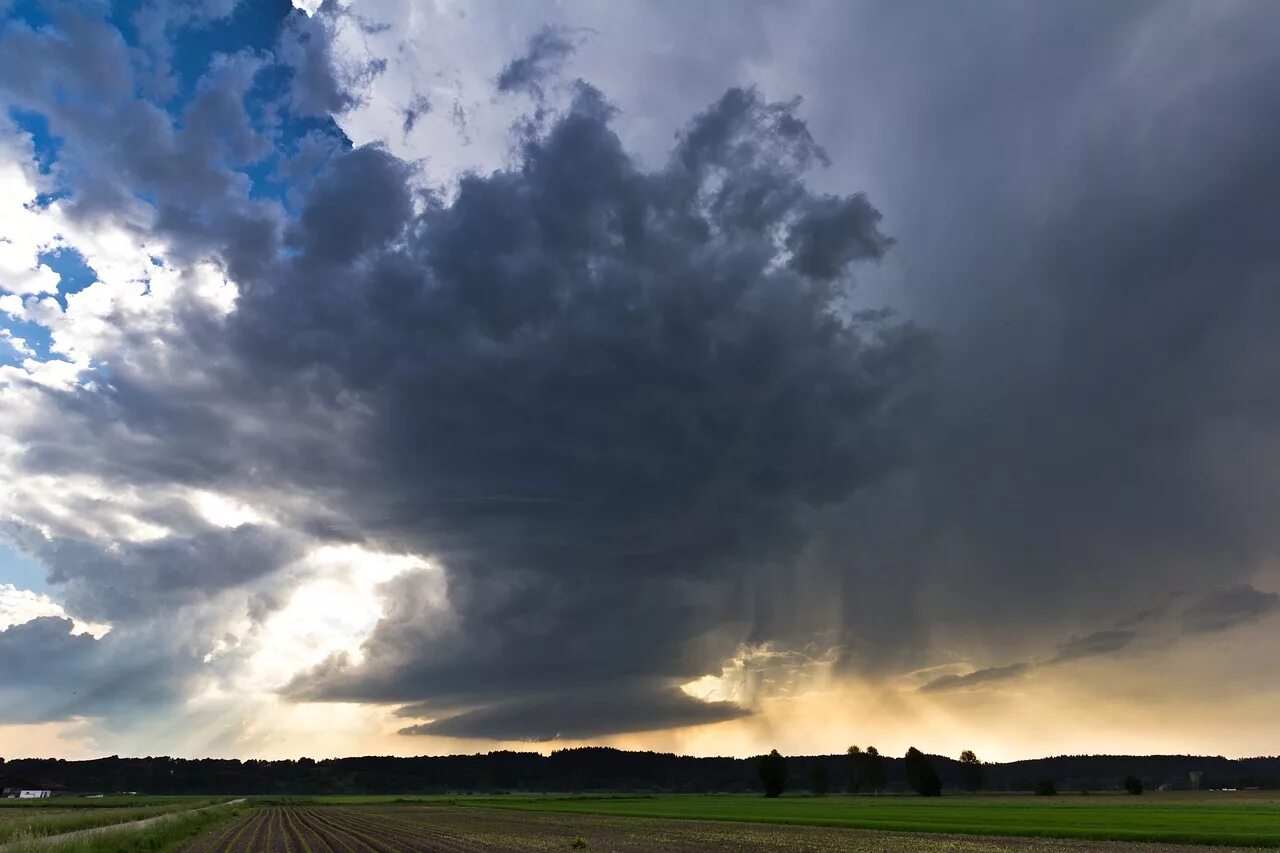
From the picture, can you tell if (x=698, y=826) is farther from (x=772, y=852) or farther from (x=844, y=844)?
(x=772, y=852)

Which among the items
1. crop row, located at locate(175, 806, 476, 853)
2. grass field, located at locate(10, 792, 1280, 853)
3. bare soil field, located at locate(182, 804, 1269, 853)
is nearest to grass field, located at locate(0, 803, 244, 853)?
grass field, located at locate(10, 792, 1280, 853)

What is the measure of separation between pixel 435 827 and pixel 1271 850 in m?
75.4

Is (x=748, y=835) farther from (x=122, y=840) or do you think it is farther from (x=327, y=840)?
(x=122, y=840)

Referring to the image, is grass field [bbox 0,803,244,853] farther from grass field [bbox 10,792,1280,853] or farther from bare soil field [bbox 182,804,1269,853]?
bare soil field [bbox 182,804,1269,853]

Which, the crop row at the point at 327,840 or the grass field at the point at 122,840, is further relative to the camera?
the crop row at the point at 327,840

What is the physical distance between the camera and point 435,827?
91.6 m

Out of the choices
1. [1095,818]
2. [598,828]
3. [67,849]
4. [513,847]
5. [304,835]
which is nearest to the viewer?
[67,849]

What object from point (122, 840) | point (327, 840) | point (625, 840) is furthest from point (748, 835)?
→ point (122, 840)

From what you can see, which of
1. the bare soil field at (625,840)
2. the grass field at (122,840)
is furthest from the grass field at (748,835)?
the grass field at (122,840)

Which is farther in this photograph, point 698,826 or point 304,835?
point 698,826

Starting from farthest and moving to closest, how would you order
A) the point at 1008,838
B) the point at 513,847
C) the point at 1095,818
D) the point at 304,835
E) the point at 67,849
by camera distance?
1. the point at 1095,818
2. the point at 304,835
3. the point at 1008,838
4. the point at 513,847
5. the point at 67,849

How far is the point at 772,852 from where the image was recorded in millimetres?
56969

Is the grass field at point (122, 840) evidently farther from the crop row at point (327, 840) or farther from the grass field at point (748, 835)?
the crop row at point (327, 840)

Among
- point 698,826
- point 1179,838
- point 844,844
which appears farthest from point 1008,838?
point 698,826
